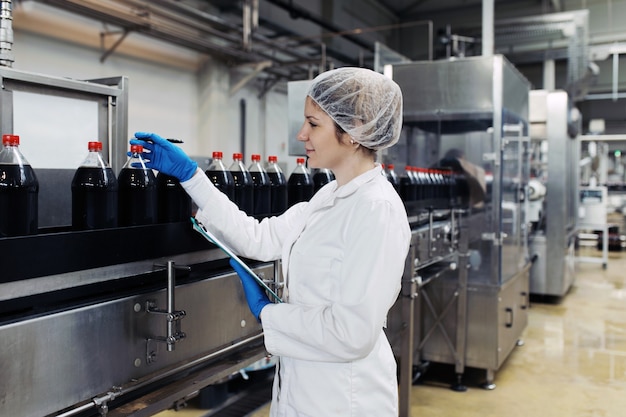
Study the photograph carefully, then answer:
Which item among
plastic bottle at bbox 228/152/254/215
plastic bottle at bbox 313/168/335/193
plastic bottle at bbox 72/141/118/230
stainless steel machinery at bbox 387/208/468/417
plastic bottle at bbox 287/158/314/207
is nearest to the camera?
plastic bottle at bbox 72/141/118/230

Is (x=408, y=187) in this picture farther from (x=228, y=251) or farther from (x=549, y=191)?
(x=549, y=191)

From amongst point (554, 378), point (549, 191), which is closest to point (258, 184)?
A: point (554, 378)

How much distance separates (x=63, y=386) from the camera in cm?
102

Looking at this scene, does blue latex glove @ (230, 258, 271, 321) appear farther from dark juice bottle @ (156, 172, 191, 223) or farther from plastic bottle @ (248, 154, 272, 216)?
plastic bottle @ (248, 154, 272, 216)

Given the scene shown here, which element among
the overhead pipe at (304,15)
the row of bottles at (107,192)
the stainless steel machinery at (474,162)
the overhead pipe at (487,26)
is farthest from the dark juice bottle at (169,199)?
the overhead pipe at (304,15)

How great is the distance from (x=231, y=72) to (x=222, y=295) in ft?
16.6

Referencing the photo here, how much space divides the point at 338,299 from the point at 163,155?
1.77 feet

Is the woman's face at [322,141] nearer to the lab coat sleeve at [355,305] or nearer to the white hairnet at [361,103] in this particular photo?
the white hairnet at [361,103]

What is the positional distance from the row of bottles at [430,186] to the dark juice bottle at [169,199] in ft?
4.22

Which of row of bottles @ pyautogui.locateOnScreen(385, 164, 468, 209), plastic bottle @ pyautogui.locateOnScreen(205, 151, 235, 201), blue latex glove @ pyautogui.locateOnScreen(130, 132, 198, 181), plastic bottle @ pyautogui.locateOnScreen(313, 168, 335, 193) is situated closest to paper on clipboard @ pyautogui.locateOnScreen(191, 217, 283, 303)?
blue latex glove @ pyautogui.locateOnScreen(130, 132, 198, 181)

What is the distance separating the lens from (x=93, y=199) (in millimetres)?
1195

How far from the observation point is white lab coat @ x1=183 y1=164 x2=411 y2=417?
1.09 meters

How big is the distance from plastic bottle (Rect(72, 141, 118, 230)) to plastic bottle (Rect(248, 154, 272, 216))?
605 millimetres

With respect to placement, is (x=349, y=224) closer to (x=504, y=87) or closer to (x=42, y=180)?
(x=42, y=180)
